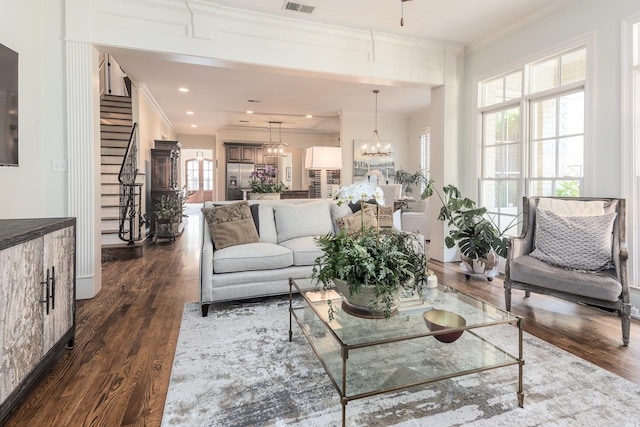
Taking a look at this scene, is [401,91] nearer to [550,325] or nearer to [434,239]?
[434,239]

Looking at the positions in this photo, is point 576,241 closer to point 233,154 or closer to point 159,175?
point 159,175

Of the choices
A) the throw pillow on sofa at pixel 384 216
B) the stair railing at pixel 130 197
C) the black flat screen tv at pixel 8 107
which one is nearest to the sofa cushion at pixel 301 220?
the throw pillow on sofa at pixel 384 216

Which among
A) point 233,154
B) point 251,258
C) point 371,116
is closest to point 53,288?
point 251,258

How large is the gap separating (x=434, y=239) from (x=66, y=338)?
14.4 feet

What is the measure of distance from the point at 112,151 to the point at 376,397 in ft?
21.1

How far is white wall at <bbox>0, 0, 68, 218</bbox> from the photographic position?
2828 mm

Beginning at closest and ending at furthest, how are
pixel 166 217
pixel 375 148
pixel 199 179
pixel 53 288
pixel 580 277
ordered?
pixel 53 288, pixel 580 277, pixel 166 217, pixel 375 148, pixel 199 179

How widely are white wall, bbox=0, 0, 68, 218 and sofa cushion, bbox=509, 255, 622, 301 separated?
4151mm

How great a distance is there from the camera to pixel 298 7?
12.2 feet

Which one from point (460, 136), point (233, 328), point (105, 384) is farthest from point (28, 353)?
point (460, 136)

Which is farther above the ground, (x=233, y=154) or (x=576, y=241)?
(x=233, y=154)

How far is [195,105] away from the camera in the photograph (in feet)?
25.1

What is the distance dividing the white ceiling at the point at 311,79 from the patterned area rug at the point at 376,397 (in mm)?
3173

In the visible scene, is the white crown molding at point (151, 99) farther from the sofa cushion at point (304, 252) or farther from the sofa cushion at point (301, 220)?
the sofa cushion at point (304, 252)
